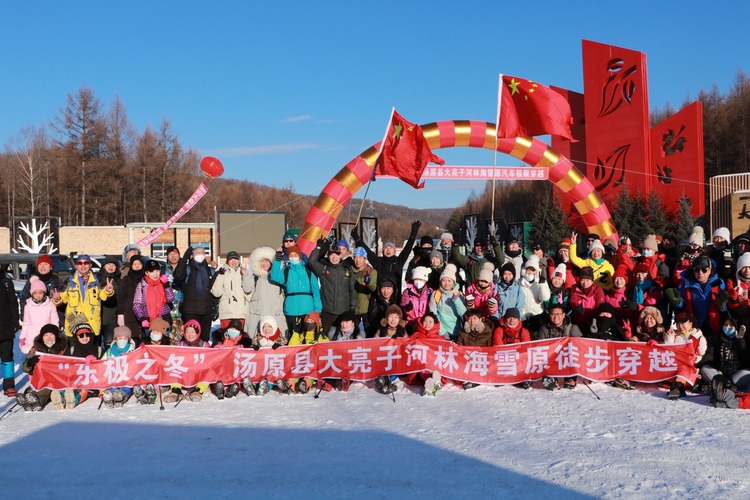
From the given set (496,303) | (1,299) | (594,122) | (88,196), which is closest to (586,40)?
(594,122)

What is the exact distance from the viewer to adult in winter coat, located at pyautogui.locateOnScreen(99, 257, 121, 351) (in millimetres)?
7525

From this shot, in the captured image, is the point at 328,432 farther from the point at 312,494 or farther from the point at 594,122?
the point at 594,122

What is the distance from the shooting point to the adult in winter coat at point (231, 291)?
7.58 meters

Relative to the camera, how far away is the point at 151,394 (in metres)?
6.42

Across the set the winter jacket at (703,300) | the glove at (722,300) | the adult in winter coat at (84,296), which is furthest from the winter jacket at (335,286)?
the glove at (722,300)

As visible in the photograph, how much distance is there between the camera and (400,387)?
22.8 ft

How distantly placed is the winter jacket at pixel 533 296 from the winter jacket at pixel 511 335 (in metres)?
0.43

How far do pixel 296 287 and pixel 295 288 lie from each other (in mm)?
16

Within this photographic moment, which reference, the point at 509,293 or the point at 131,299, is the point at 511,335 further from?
the point at 131,299

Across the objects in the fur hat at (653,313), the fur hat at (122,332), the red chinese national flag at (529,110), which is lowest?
the fur hat at (122,332)

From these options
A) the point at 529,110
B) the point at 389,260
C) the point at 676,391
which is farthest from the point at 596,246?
the point at 529,110

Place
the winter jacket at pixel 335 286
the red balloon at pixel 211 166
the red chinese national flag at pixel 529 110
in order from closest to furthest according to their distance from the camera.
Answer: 1. the winter jacket at pixel 335 286
2. the red chinese national flag at pixel 529 110
3. the red balloon at pixel 211 166

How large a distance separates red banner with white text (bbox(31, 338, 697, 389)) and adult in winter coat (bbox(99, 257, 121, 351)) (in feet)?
4.07

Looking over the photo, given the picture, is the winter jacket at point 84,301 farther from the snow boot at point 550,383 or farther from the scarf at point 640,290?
the scarf at point 640,290
